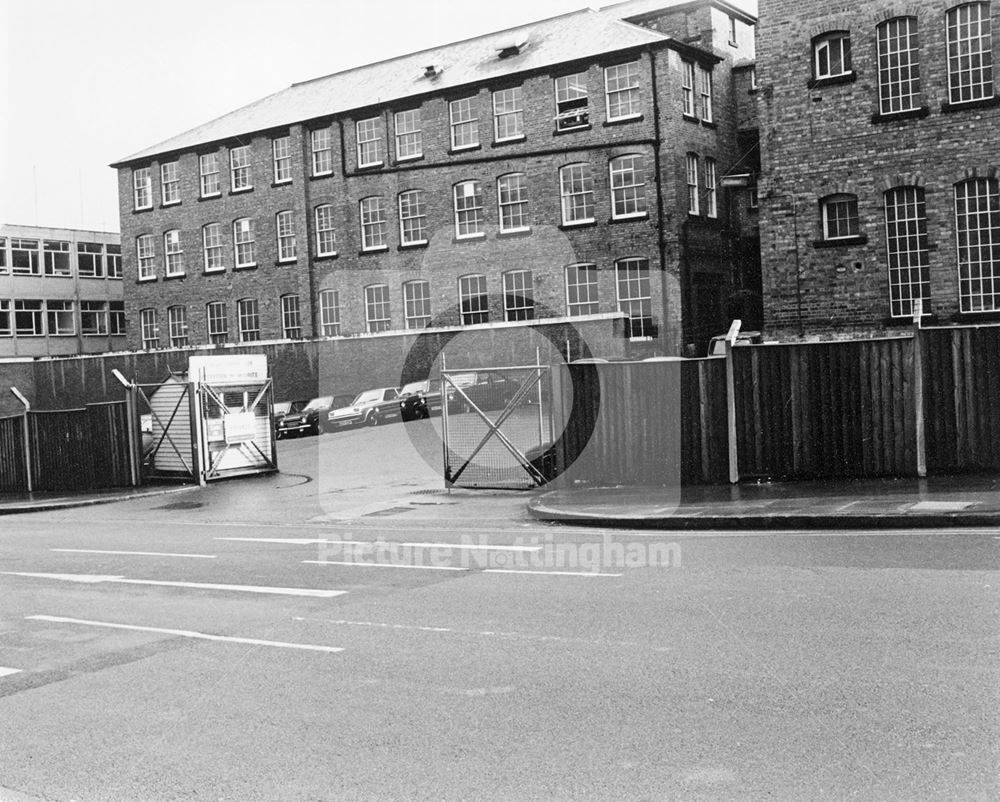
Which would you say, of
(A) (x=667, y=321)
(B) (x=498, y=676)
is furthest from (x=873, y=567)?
(A) (x=667, y=321)

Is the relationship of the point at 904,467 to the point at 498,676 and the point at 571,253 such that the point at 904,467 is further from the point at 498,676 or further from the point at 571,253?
the point at 571,253

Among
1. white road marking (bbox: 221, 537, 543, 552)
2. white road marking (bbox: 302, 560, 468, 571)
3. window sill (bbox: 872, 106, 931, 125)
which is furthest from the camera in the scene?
window sill (bbox: 872, 106, 931, 125)

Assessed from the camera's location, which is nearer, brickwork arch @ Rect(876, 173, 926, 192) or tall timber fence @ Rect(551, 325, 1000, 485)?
tall timber fence @ Rect(551, 325, 1000, 485)

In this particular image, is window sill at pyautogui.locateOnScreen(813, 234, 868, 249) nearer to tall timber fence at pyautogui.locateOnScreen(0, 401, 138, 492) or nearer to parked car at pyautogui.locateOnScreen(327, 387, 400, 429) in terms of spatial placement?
parked car at pyautogui.locateOnScreen(327, 387, 400, 429)

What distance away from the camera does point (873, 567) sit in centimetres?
1042

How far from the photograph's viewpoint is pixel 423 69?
4719cm

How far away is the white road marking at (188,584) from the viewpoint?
1095 centimetres

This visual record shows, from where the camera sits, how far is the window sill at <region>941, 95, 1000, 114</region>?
87.3ft

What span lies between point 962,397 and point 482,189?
3018 cm

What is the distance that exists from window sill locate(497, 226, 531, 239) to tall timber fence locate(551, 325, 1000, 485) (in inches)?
969

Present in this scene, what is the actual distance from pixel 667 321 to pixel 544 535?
26.2 meters

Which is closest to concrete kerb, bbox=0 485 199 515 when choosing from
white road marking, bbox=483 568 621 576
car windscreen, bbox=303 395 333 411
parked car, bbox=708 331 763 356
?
car windscreen, bbox=303 395 333 411

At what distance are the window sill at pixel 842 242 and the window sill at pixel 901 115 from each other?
2.81m

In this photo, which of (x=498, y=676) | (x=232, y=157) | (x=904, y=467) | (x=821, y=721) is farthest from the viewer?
(x=232, y=157)
